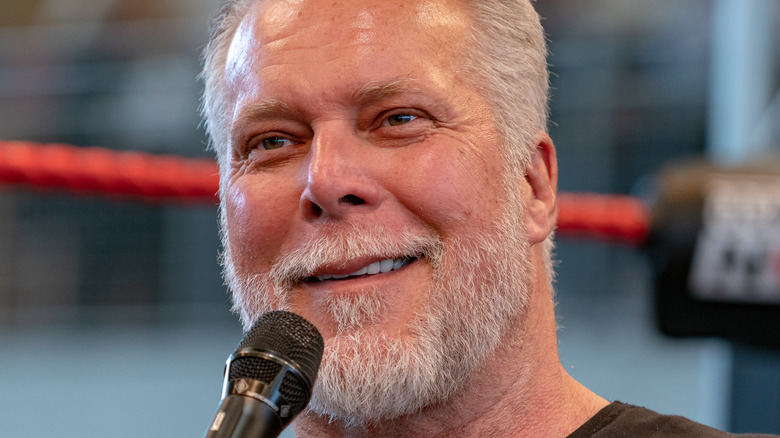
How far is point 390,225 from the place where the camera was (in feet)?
3.84

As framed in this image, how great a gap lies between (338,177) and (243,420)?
0.45 m

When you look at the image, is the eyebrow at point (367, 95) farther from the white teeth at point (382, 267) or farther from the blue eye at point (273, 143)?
the white teeth at point (382, 267)

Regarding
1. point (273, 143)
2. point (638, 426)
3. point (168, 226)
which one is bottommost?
point (168, 226)

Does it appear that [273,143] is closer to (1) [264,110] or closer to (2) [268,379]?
(1) [264,110]

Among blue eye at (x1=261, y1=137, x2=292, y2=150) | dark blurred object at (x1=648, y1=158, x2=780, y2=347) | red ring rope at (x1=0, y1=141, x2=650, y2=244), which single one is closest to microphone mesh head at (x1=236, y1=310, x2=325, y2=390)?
blue eye at (x1=261, y1=137, x2=292, y2=150)

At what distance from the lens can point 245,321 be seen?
1.36 m

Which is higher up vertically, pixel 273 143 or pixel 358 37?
pixel 358 37

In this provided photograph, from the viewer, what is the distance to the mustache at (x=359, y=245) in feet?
→ 3.78

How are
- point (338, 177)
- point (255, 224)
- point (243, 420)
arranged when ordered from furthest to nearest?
point (255, 224), point (338, 177), point (243, 420)

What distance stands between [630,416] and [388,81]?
1.97 feet

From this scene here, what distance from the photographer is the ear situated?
135 cm

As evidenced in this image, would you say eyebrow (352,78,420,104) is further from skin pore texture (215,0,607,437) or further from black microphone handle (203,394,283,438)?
black microphone handle (203,394,283,438)

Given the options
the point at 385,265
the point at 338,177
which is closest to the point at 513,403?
the point at 385,265

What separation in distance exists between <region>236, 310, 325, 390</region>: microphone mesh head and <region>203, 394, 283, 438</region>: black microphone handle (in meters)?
0.04
